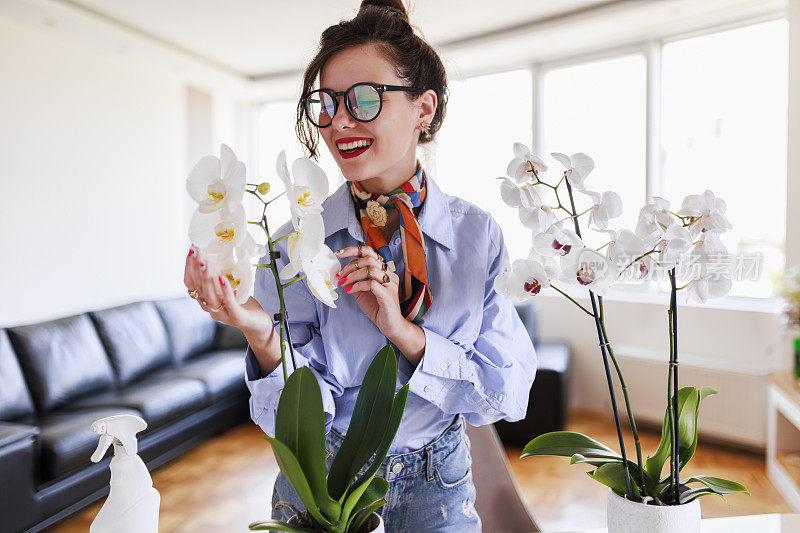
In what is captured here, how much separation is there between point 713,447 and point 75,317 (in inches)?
169

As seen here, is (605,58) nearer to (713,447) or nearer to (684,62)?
(684,62)

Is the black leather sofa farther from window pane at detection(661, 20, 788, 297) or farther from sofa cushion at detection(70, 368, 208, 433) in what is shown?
window pane at detection(661, 20, 788, 297)

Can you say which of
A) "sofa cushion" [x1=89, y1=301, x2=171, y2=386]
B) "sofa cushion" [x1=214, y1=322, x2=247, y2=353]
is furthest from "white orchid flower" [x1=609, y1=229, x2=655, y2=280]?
"sofa cushion" [x1=214, y1=322, x2=247, y2=353]

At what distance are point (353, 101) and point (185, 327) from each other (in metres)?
3.89

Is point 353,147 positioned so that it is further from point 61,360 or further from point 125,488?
point 61,360

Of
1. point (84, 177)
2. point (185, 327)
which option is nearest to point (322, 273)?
point (185, 327)

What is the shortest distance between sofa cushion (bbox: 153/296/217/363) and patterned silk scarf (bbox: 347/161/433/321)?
3585 mm

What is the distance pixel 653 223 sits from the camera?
2.09 feet

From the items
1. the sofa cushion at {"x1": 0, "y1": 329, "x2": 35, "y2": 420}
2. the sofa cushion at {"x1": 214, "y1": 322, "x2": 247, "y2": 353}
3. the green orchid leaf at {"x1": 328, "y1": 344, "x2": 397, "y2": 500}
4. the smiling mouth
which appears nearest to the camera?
the green orchid leaf at {"x1": 328, "y1": 344, "x2": 397, "y2": 500}

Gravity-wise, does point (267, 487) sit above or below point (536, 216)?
below

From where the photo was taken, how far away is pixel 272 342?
0.72 metres

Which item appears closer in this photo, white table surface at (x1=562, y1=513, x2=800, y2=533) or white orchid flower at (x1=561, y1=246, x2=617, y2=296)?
white orchid flower at (x1=561, y1=246, x2=617, y2=296)

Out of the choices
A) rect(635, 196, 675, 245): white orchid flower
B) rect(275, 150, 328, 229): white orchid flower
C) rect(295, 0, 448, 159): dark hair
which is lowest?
rect(635, 196, 675, 245): white orchid flower

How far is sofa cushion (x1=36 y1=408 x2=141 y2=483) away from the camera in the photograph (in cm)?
245
